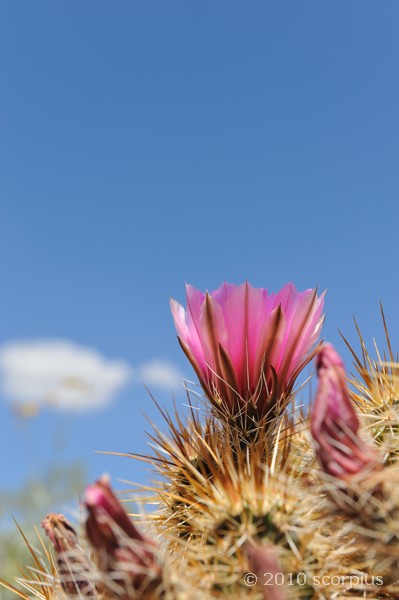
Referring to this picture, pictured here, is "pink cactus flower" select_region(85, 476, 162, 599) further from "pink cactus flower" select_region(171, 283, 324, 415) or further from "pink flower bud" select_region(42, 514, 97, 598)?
"pink cactus flower" select_region(171, 283, 324, 415)

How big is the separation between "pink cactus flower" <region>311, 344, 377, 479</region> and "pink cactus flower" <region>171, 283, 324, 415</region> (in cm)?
55

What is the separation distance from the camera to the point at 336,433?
1.15 meters

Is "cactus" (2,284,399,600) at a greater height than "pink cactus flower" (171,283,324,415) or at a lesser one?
lesser

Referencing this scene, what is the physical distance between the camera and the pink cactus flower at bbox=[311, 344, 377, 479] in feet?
3.77

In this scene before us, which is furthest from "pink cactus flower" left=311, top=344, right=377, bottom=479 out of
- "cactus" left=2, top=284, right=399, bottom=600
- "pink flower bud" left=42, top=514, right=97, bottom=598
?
"pink flower bud" left=42, top=514, right=97, bottom=598

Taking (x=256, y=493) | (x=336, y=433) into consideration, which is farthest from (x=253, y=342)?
(x=336, y=433)

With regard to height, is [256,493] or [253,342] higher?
[253,342]

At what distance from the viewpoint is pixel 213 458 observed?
1.76 meters

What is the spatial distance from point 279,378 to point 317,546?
20.6 inches

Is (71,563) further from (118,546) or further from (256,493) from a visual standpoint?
(256,493)

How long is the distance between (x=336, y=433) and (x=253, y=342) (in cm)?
63

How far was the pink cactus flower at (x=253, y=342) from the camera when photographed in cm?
175

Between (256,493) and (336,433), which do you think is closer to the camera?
(336,433)

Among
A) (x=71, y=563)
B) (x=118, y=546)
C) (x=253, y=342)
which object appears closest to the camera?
(x=118, y=546)
